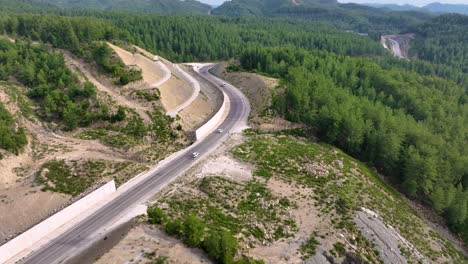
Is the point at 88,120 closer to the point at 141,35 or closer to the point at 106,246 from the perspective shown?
the point at 106,246

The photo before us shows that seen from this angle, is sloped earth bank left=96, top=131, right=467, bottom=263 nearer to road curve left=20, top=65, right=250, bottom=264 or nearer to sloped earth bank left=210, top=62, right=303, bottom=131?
road curve left=20, top=65, right=250, bottom=264

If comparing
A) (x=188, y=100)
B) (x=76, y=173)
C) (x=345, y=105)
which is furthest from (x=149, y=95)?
(x=345, y=105)

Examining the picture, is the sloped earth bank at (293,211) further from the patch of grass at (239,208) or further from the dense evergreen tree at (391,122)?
the dense evergreen tree at (391,122)

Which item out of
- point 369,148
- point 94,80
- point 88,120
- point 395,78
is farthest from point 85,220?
point 395,78

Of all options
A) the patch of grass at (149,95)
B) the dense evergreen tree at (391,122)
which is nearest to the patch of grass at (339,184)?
the dense evergreen tree at (391,122)

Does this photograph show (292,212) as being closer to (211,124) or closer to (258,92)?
(211,124)

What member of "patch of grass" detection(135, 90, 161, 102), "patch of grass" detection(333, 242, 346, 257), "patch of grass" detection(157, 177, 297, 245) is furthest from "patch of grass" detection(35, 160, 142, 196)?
"patch of grass" detection(333, 242, 346, 257)
